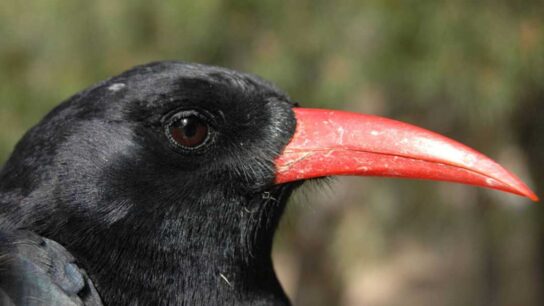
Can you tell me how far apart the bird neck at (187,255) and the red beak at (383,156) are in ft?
0.69

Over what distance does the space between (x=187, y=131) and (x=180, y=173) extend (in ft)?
0.54

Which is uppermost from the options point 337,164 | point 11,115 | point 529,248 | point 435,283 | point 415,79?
point 337,164

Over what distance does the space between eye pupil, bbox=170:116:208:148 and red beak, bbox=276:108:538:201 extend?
0.36 m

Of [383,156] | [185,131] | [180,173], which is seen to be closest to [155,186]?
[180,173]

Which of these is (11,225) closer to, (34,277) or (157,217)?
(34,277)

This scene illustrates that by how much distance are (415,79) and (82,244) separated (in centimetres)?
473

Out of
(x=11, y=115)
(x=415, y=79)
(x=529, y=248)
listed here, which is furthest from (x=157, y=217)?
(x=529, y=248)

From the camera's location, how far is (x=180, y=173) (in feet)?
10.9

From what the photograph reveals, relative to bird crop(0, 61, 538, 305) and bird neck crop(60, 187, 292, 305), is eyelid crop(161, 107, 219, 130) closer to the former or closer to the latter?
bird crop(0, 61, 538, 305)

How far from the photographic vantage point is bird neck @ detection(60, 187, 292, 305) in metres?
3.17

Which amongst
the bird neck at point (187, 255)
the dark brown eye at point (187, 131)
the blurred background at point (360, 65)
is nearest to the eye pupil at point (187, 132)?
the dark brown eye at point (187, 131)

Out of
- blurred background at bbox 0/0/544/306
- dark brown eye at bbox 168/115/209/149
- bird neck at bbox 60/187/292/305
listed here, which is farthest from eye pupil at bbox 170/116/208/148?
blurred background at bbox 0/0/544/306

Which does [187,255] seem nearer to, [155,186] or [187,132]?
[155,186]

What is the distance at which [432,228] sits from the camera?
10.3 meters
